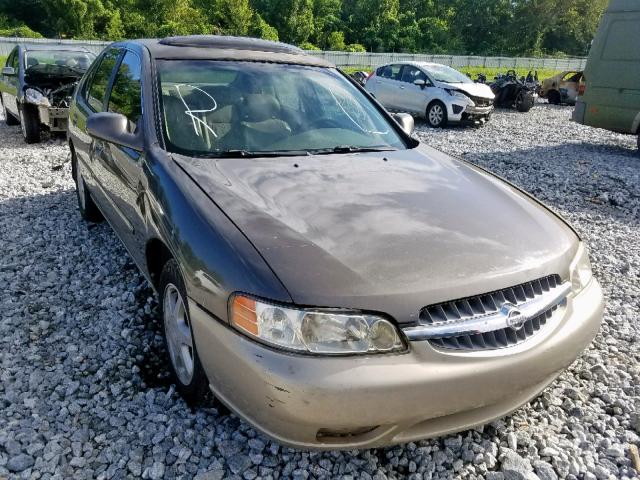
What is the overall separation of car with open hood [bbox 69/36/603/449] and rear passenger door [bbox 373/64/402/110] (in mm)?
10589

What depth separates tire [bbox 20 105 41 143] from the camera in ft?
26.7

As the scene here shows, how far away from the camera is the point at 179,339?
2469 mm

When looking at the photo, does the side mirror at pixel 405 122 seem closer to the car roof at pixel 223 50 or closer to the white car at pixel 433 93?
the car roof at pixel 223 50

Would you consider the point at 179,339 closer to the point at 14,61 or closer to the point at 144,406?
the point at 144,406

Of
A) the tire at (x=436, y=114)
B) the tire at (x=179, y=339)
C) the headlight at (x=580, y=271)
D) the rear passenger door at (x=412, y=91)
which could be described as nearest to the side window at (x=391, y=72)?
the rear passenger door at (x=412, y=91)

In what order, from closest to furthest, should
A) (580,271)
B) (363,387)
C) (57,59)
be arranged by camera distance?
1. (363,387)
2. (580,271)
3. (57,59)

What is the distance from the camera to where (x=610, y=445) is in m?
2.38

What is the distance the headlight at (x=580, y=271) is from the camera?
2.33 m

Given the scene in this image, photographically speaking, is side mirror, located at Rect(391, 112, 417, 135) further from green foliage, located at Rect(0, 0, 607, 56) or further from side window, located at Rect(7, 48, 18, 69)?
green foliage, located at Rect(0, 0, 607, 56)

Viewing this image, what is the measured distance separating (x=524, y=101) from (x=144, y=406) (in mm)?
15661

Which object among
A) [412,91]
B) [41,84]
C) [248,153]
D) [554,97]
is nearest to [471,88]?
[412,91]

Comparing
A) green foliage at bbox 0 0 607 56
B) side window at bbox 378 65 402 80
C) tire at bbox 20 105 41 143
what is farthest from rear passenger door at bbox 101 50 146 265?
green foliage at bbox 0 0 607 56

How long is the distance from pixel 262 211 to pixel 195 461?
1.09 m

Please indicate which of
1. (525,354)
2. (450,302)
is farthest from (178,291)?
(525,354)
